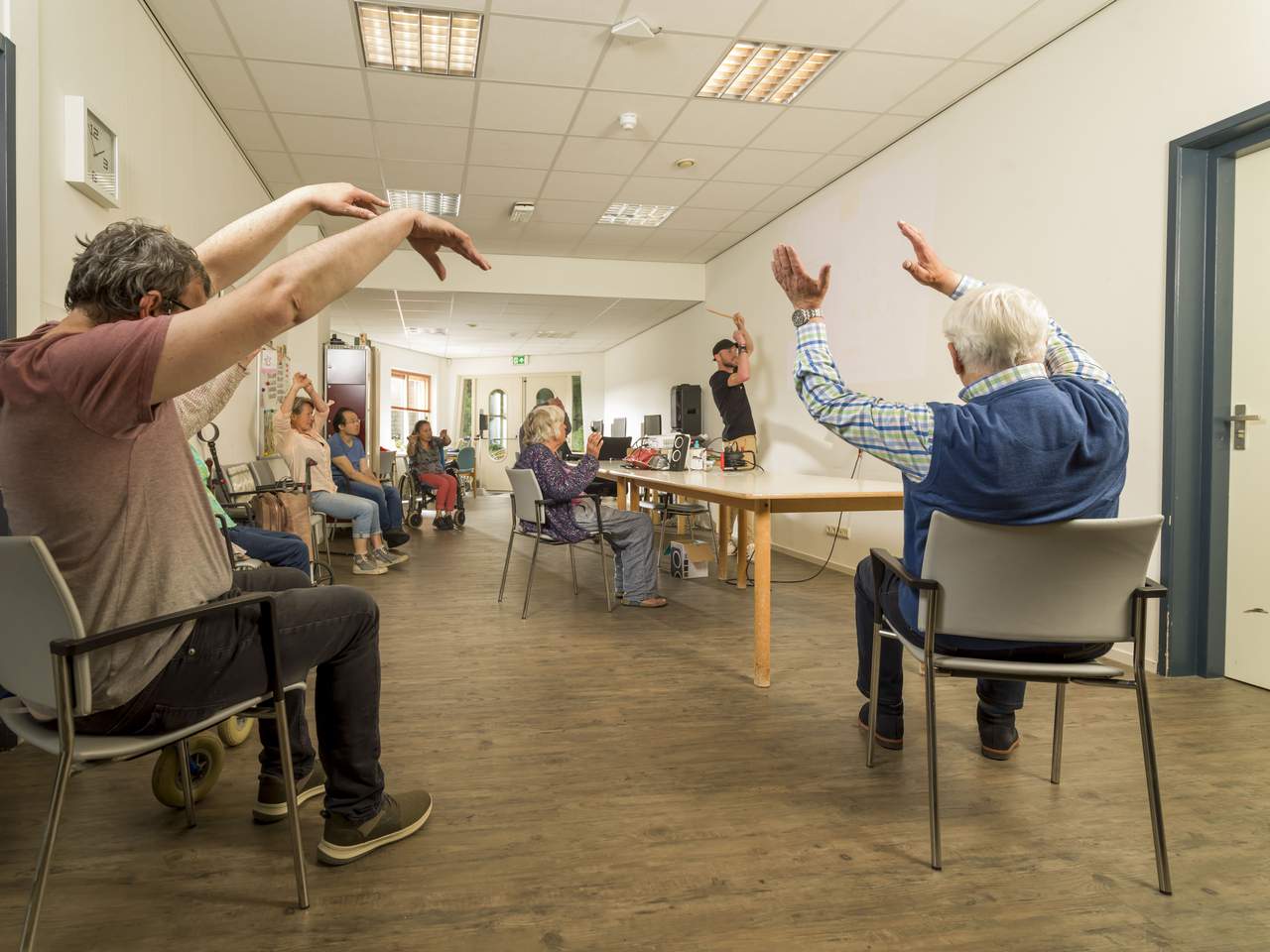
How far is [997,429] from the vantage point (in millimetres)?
1466

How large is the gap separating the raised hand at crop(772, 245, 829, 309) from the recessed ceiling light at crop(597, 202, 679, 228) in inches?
181

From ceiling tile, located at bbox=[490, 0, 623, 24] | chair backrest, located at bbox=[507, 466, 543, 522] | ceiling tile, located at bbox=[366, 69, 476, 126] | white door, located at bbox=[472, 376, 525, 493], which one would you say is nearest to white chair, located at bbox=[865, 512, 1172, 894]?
chair backrest, located at bbox=[507, 466, 543, 522]

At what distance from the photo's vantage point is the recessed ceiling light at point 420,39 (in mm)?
3426

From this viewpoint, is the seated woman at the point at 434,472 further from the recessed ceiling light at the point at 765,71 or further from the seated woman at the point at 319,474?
the recessed ceiling light at the point at 765,71

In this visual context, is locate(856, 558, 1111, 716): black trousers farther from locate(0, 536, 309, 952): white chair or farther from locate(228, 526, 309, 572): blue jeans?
locate(228, 526, 309, 572): blue jeans

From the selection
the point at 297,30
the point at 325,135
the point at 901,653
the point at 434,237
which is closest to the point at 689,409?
the point at 325,135

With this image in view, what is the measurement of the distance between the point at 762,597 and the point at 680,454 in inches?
84.5

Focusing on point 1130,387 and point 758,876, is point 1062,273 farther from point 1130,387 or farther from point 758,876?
point 758,876

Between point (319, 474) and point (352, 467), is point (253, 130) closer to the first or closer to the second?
point (319, 474)

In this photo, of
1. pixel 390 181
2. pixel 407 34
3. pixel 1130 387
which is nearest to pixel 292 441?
pixel 390 181

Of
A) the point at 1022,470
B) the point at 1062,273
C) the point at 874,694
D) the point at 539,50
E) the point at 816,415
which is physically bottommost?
the point at 874,694

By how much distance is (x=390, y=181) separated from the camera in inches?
219

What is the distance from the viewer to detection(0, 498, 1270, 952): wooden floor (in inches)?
54.0

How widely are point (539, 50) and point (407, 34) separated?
638mm
